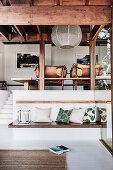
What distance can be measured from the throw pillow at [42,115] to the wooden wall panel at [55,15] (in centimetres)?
238

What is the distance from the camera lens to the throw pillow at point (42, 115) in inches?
203

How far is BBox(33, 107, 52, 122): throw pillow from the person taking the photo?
5.17 metres

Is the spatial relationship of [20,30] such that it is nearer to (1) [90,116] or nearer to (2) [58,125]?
(2) [58,125]

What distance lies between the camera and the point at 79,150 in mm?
4324

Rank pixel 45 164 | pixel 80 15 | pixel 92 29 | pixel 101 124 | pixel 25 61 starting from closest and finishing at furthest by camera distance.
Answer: pixel 45 164
pixel 80 15
pixel 101 124
pixel 92 29
pixel 25 61

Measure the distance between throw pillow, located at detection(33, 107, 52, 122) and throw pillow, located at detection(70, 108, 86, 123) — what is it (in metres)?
0.61

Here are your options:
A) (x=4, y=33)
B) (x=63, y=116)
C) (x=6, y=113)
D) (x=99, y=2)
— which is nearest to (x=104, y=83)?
(x=63, y=116)

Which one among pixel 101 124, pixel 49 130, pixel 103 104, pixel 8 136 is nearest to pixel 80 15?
pixel 103 104

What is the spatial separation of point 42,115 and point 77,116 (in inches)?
34.8

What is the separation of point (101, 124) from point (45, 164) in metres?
2.01

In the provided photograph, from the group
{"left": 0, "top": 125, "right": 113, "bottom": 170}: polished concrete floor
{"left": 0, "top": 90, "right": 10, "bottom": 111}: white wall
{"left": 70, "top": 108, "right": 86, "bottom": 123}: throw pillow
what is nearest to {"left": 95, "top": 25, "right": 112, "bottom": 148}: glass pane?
{"left": 0, "top": 125, "right": 113, "bottom": 170}: polished concrete floor

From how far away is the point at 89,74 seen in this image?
621 cm

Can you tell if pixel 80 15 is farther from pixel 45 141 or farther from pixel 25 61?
pixel 25 61

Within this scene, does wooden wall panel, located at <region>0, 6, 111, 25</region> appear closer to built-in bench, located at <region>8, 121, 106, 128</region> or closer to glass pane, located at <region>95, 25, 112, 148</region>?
glass pane, located at <region>95, 25, 112, 148</region>
